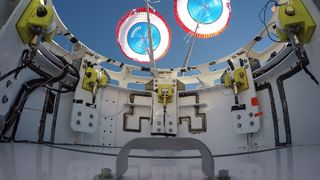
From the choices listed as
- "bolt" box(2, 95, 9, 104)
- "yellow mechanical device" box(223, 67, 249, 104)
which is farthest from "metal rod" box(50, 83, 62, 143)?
"yellow mechanical device" box(223, 67, 249, 104)

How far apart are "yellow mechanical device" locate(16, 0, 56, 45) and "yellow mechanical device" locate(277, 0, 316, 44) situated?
255 cm

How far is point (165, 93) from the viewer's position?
17.2ft

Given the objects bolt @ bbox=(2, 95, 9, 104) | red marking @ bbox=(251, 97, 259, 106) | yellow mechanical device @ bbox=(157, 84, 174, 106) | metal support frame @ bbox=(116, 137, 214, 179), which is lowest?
metal support frame @ bbox=(116, 137, 214, 179)

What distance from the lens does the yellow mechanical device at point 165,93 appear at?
5.25m

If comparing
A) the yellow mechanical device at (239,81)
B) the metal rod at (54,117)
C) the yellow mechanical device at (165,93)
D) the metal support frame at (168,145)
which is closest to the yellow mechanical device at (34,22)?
the metal rod at (54,117)

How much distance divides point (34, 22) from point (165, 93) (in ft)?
11.3

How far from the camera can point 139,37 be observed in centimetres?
599

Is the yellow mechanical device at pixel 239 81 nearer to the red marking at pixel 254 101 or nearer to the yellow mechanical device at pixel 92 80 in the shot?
the red marking at pixel 254 101

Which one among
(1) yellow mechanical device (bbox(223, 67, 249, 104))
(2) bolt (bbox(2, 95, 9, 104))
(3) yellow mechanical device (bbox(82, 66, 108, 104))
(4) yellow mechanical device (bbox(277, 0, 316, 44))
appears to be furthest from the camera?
(3) yellow mechanical device (bbox(82, 66, 108, 104))

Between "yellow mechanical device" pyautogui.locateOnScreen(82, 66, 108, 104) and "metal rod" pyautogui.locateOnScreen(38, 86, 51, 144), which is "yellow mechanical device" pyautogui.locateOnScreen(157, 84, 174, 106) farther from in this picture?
"metal rod" pyautogui.locateOnScreen(38, 86, 51, 144)

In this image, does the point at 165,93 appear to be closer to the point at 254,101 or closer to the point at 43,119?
the point at 254,101

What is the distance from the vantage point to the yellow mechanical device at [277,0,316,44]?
80.5 inches

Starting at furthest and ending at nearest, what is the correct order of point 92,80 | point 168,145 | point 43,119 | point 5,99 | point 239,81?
point 92,80 < point 239,81 < point 43,119 < point 5,99 < point 168,145

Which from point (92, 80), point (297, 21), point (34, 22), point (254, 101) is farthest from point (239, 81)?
point (34, 22)
